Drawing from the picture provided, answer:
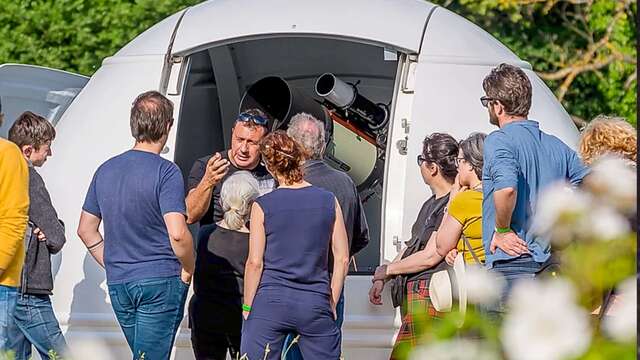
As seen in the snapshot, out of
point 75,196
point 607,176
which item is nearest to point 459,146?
point 75,196

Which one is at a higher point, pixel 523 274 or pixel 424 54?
pixel 424 54

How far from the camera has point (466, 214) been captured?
5223 mm

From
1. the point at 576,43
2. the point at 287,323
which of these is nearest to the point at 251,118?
the point at 287,323

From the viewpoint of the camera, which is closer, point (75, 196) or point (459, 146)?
point (459, 146)

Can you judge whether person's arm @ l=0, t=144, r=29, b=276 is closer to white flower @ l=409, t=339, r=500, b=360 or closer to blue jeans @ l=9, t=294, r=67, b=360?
blue jeans @ l=9, t=294, r=67, b=360

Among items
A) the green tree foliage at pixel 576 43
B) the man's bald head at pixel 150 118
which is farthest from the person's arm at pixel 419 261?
the green tree foliage at pixel 576 43

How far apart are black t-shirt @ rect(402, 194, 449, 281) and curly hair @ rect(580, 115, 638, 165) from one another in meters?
0.83

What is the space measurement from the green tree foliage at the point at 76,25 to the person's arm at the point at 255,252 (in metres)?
8.95

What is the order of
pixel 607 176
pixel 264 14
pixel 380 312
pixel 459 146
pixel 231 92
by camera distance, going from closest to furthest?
1. pixel 607 176
2. pixel 459 146
3. pixel 380 312
4. pixel 264 14
5. pixel 231 92

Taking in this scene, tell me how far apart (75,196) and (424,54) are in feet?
6.54

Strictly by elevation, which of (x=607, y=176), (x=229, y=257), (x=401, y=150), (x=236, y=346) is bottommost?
(x=236, y=346)

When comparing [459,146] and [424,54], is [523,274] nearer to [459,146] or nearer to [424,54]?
[459,146]

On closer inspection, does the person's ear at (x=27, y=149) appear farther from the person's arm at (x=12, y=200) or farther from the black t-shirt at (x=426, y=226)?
the black t-shirt at (x=426, y=226)

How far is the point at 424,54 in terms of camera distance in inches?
246
